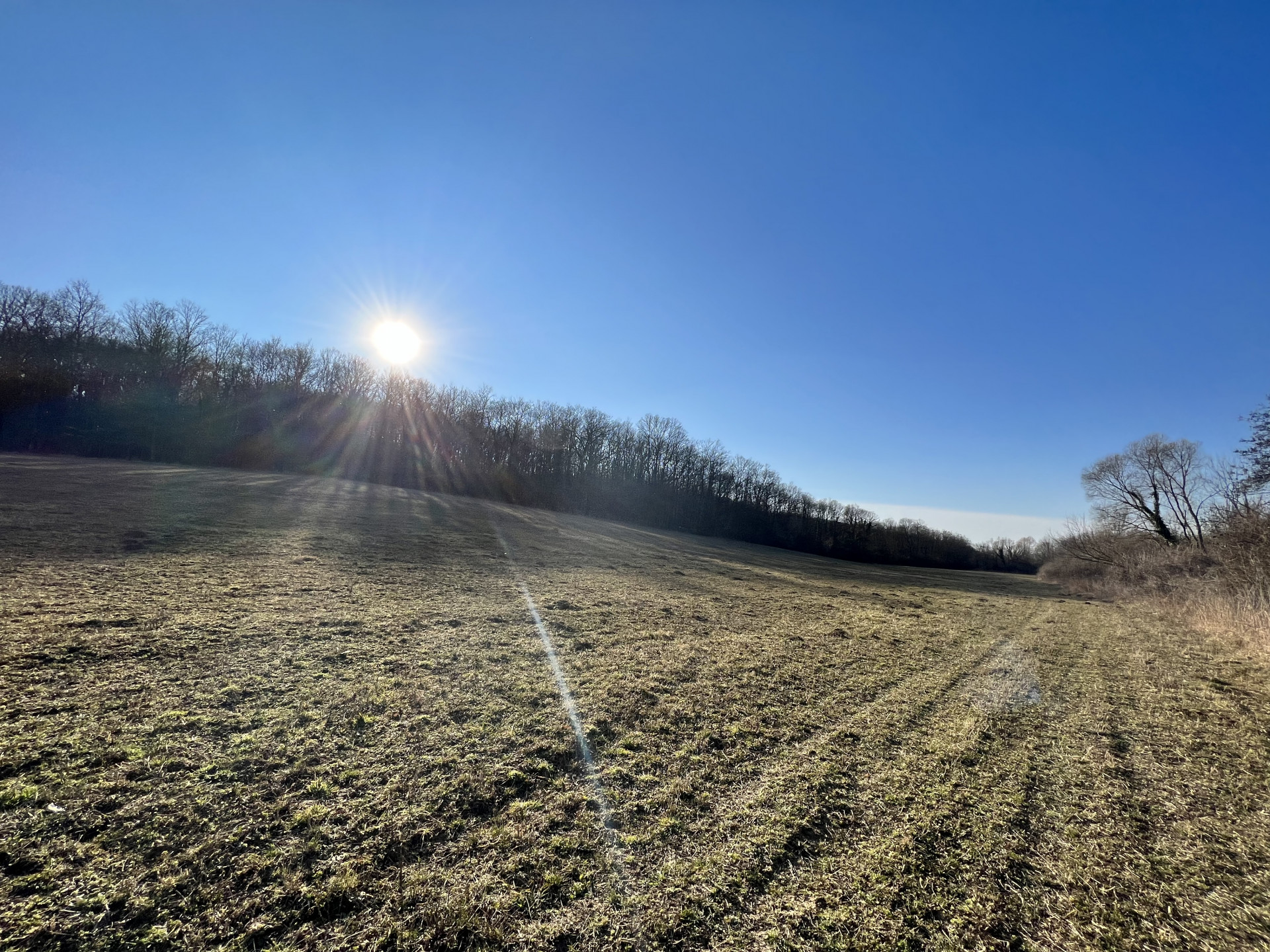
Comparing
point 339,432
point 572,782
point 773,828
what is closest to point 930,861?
point 773,828

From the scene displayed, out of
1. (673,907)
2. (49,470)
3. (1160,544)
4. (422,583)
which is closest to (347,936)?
(673,907)

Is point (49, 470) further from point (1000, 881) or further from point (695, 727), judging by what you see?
point (1000, 881)

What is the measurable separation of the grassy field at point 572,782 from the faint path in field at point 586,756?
0.06 metres

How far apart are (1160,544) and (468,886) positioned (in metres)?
44.5

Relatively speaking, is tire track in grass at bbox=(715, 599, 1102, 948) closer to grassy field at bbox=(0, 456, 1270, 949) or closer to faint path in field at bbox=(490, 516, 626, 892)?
grassy field at bbox=(0, 456, 1270, 949)

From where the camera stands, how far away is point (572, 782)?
3.74 meters

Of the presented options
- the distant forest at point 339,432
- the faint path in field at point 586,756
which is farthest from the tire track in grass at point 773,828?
the distant forest at point 339,432

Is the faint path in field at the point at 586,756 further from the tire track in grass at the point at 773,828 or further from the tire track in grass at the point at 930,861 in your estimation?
the tire track in grass at the point at 930,861

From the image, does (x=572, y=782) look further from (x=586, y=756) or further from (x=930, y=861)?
(x=930, y=861)

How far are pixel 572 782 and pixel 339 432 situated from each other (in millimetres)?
50714

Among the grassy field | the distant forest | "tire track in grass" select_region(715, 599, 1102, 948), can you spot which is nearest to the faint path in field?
the grassy field

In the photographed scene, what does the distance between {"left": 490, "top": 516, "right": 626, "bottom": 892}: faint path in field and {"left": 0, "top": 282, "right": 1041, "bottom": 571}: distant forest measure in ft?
134

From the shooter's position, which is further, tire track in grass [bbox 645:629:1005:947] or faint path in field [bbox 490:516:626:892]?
faint path in field [bbox 490:516:626:892]

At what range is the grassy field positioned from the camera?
8.20ft
